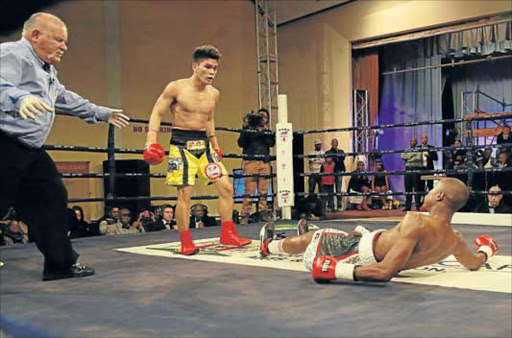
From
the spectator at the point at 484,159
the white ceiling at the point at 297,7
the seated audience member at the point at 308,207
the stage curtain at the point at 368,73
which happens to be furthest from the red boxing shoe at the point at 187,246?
the stage curtain at the point at 368,73

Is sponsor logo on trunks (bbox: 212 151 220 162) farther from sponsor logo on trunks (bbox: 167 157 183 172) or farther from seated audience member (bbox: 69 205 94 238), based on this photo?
seated audience member (bbox: 69 205 94 238)

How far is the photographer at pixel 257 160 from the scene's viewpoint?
5.44 m

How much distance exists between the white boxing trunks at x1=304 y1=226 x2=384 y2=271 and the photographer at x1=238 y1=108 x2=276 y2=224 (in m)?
2.81

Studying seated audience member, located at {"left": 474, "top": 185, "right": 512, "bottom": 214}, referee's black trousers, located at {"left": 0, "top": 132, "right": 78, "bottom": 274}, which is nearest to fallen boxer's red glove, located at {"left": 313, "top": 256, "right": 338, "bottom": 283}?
referee's black trousers, located at {"left": 0, "top": 132, "right": 78, "bottom": 274}

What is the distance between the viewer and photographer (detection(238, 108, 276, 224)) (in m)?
5.44

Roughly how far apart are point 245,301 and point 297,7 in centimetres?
952

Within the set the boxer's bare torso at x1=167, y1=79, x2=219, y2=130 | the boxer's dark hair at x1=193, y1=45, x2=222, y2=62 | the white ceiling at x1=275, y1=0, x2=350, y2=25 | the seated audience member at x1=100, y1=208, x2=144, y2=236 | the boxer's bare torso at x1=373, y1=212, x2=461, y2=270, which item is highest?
the white ceiling at x1=275, y1=0, x2=350, y2=25

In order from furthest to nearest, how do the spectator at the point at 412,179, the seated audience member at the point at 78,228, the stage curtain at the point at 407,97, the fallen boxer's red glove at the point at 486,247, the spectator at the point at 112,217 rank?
1. the stage curtain at the point at 407,97
2. the spectator at the point at 412,179
3. the spectator at the point at 112,217
4. the seated audience member at the point at 78,228
5. the fallen boxer's red glove at the point at 486,247

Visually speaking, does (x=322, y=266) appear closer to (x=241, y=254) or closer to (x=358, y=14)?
(x=241, y=254)

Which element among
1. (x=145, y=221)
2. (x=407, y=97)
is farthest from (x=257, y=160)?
(x=407, y=97)

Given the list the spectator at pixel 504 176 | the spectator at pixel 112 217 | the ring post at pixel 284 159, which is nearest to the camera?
the ring post at pixel 284 159

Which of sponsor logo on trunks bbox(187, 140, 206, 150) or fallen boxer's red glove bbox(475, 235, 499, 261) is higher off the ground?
sponsor logo on trunks bbox(187, 140, 206, 150)

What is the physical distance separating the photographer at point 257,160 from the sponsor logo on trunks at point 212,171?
6.56 feet

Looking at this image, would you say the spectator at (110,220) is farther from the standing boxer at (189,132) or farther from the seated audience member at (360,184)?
the seated audience member at (360,184)
